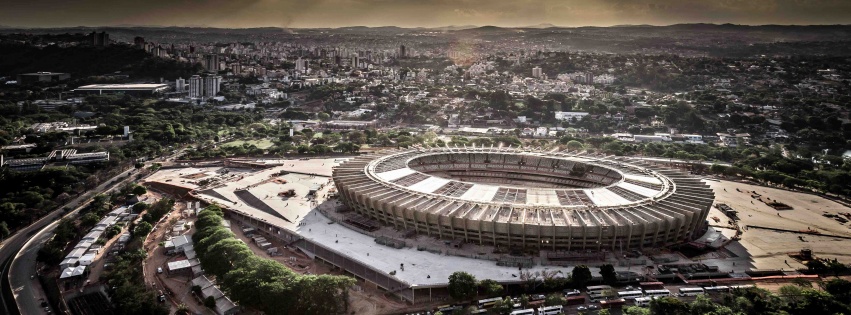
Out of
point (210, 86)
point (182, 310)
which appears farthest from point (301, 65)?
point (182, 310)

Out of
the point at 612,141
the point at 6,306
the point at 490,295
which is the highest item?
the point at 612,141

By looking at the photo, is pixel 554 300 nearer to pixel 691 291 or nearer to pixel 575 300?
pixel 575 300

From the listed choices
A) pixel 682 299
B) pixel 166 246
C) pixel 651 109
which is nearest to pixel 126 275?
pixel 166 246

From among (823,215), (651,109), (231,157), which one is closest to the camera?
(823,215)

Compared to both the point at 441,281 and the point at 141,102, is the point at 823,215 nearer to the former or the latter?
the point at 441,281

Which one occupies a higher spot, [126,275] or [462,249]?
[462,249]

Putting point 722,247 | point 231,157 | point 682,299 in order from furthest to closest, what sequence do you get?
point 231,157 → point 722,247 → point 682,299
